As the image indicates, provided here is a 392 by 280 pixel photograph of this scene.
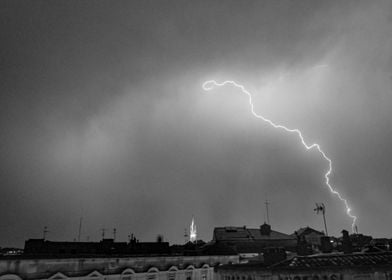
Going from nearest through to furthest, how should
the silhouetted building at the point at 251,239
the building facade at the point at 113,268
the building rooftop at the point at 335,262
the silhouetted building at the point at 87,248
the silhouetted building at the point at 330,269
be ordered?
the silhouetted building at the point at 330,269, the building rooftop at the point at 335,262, the building facade at the point at 113,268, the silhouetted building at the point at 87,248, the silhouetted building at the point at 251,239

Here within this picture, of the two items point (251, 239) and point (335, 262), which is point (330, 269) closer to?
point (335, 262)

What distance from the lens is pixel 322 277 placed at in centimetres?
2459

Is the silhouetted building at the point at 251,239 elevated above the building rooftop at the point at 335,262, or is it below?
above

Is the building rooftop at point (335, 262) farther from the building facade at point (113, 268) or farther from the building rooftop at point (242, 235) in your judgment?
the building rooftop at point (242, 235)

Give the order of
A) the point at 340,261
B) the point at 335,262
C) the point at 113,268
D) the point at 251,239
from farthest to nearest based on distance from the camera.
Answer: the point at 251,239 → the point at 113,268 → the point at 340,261 → the point at 335,262

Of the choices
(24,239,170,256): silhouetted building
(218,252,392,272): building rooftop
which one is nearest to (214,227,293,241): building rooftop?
(24,239,170,256): silhouetted building

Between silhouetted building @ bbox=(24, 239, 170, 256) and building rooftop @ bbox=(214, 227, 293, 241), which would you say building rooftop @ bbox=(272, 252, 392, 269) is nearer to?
silhouetted building @ bbox=(24, 239, 170, 256)

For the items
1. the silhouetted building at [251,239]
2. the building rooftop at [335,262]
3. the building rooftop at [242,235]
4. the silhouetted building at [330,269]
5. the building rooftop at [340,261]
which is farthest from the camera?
the building rooftop at [242,235]

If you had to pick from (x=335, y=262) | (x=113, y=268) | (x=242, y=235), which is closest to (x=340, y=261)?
(x=335, y=262)

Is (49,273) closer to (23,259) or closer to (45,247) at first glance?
(23,259)

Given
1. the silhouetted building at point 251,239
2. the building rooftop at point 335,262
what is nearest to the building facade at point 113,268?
the building rooftop at point 335,262

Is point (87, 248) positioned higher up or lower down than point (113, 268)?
higher up

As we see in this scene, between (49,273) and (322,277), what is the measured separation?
26300 mm

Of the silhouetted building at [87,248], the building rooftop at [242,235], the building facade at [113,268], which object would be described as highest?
the building rooftop at [242,235]
